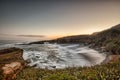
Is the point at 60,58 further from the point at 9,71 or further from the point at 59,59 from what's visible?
the point at 9,71

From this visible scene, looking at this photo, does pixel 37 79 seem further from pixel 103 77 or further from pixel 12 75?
pixel 103 77

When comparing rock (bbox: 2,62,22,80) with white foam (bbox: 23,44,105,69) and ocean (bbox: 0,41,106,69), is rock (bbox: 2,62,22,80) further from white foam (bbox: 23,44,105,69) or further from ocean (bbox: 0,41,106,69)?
white foam (bbox: 23,44,105,69)

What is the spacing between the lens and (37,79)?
10.3m

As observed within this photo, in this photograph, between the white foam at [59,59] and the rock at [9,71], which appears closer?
the rock at [9,71]

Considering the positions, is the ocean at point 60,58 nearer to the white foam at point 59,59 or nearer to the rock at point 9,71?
the white foam at point 59,59

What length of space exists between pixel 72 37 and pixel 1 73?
5501cm

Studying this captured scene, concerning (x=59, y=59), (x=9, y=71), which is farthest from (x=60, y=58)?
(x=9, y=71)

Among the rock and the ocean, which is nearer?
the rock

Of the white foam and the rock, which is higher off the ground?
the rock

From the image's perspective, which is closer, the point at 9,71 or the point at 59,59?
the point at 9,71

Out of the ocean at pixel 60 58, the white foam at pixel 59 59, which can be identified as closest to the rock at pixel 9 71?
the ocean at pixel 60 58

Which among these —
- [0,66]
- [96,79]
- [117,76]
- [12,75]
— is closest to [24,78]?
[12,75]

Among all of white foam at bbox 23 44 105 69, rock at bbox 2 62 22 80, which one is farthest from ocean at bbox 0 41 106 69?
rock at bbox 2 62 22 80

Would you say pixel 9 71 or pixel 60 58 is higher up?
pixel 9 71
